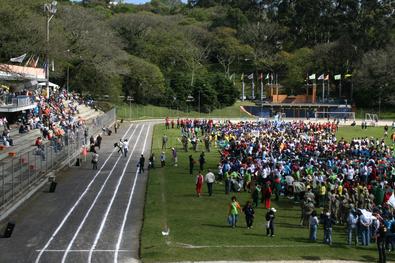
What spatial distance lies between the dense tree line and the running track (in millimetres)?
33521

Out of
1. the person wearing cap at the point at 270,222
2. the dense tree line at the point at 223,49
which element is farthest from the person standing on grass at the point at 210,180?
the dense tree line at the point at 223,49

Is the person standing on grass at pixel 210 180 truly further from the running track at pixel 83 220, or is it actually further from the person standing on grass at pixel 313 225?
the person standing on grass at pixel 313 225

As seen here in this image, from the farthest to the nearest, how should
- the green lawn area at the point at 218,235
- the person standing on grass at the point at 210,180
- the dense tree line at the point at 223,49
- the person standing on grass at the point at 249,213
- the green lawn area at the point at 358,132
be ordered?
the dense tree line at the point at 223,49
the green lawn area at the point at 358,132
the person standing on grass at the point at 210,180
the person standing on grass at the point at 249,213
the green lawn area at the point at 218,235

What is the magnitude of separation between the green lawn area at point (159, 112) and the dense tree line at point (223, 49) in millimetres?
1783

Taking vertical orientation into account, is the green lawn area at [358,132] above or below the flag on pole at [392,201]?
above

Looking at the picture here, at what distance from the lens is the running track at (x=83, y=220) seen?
21.1 meters

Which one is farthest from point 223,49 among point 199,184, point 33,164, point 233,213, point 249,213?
point 249,213

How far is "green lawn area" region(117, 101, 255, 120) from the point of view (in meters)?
90.2

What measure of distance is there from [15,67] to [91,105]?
1118 inches

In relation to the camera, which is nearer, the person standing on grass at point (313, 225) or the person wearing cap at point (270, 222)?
the person standing on grass at point (313, 225)

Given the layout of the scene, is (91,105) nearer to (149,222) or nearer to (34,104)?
(34,104)

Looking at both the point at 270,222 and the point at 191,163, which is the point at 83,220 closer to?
the point at 270,222

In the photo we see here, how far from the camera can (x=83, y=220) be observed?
25.9 m

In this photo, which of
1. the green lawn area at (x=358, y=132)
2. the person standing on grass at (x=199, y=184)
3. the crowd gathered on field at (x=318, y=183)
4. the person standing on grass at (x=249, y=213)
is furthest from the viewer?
the green lawn area at (x=358, y=132)
